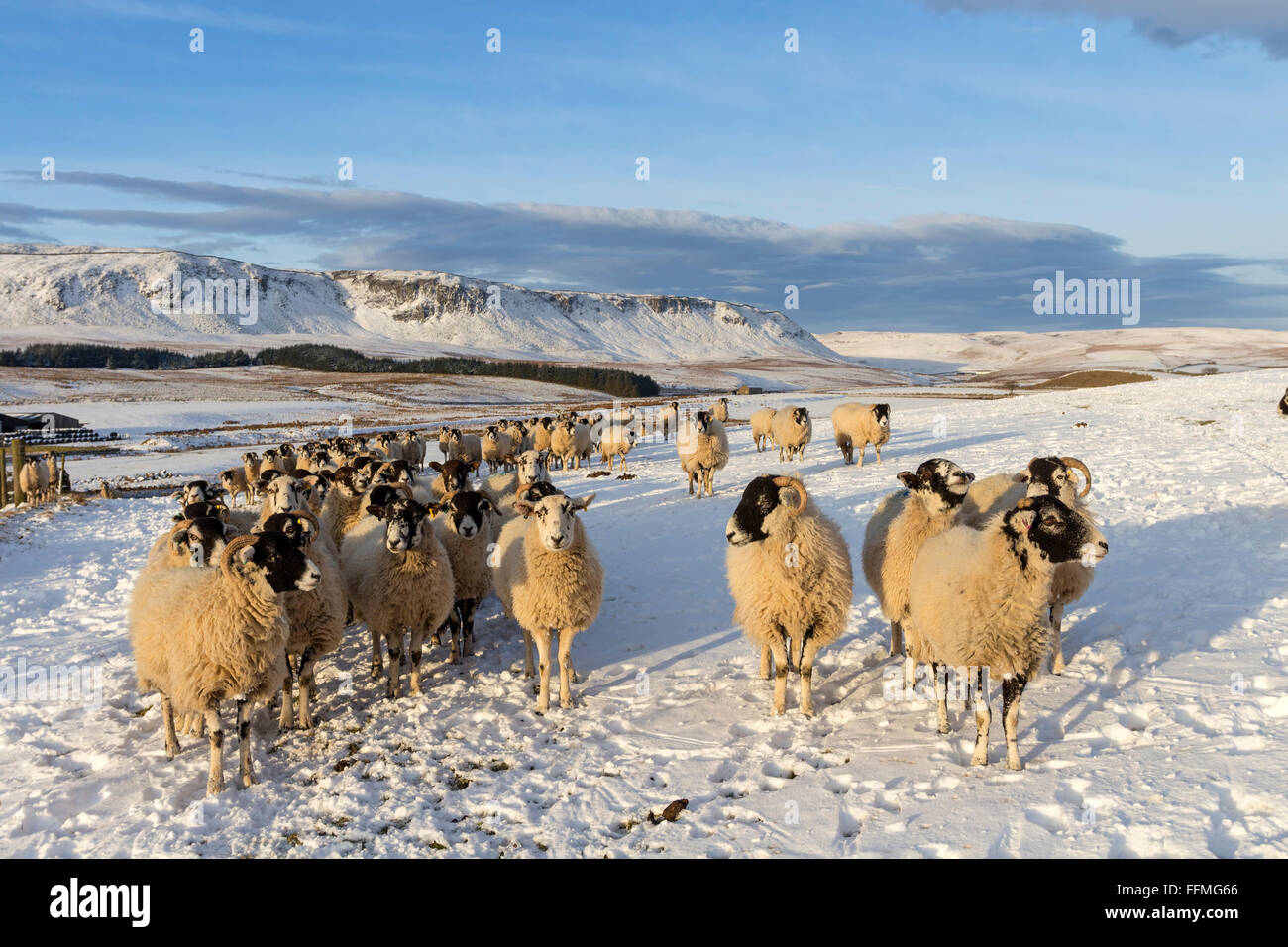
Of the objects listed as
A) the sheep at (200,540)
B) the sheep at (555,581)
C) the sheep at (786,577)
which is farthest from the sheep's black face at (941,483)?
the sheep at (200,540)

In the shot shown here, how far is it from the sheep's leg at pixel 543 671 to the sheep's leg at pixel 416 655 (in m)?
1.32

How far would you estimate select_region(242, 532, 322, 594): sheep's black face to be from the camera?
6.57 metres

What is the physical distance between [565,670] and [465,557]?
2558 mm

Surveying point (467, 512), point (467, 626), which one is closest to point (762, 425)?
point (467, 512)

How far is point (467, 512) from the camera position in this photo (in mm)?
9453

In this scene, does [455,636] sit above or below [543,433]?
below

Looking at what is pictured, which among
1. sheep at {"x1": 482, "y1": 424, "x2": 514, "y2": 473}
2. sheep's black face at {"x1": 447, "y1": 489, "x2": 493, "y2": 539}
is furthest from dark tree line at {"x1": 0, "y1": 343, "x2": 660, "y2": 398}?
sheep's black face at {"x1": 447, "y1": 489, "x2": 493, "y2": 539}

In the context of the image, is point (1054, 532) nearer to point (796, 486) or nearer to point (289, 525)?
point (796, 486)

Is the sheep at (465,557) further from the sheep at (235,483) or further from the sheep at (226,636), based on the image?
the sheep at (235,483)

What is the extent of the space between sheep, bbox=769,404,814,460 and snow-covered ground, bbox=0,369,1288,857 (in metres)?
11.7
